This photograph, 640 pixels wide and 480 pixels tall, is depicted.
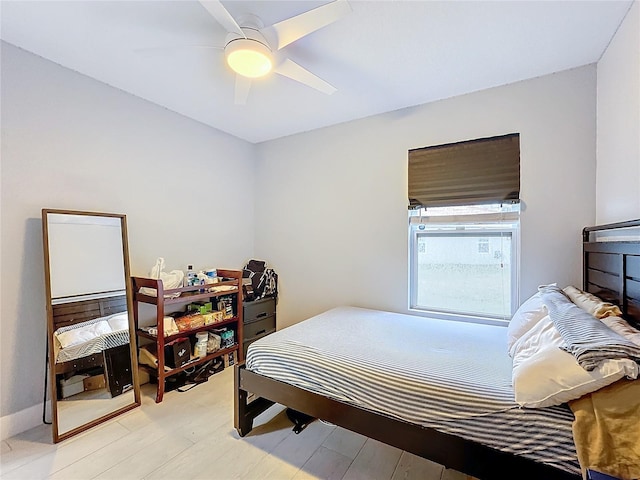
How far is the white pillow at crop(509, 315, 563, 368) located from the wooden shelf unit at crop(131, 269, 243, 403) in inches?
88.7

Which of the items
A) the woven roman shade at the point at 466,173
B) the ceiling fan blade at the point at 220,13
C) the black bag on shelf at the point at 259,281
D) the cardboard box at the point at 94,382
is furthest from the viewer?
the black bag on shelf at the point at 259,281

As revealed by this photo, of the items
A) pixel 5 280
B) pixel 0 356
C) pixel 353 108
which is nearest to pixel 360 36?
pixel 353 108

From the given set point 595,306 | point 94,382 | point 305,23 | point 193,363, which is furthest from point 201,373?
point 595,306

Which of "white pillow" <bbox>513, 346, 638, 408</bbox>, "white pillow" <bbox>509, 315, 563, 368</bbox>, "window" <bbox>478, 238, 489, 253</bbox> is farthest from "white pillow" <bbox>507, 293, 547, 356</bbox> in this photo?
"window" <bbox>478, 238, 489, 253</bbox>

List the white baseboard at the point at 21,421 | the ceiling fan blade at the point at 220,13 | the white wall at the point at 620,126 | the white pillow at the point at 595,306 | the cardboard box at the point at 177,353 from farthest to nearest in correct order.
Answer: the cardboard box at the point at 177,353
the white baseboard at the point at 21,421
the white wall at the point at 620,126
the white pillow at the point at 595,306
the ceiling fan blade at the point at 220,13

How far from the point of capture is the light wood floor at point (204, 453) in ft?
5.18

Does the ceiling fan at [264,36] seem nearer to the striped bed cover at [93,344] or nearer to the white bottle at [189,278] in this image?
the white bottle at [189,278]

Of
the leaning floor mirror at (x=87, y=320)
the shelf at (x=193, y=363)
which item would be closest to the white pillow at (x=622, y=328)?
the shelf at (x=193, y=363)

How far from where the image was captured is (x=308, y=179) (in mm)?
3266

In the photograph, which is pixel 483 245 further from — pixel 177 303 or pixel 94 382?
pixel 94 382

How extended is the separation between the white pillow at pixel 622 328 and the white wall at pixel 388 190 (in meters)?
0.92

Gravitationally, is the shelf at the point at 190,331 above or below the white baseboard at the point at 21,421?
above

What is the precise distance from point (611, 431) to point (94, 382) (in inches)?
111

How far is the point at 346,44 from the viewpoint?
181cm
